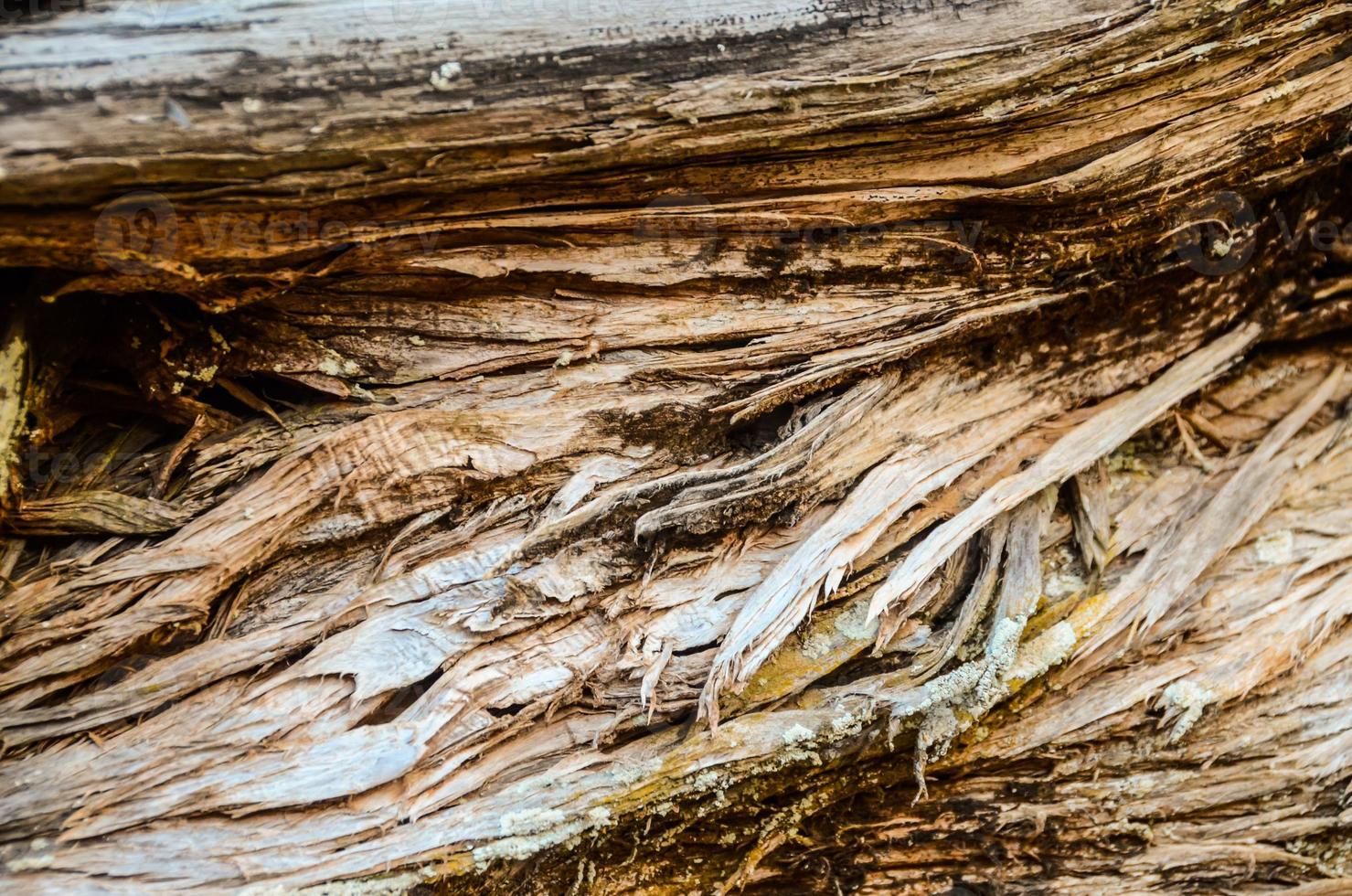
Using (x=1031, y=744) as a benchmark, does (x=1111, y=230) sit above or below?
above

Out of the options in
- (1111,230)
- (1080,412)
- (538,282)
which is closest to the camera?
(538,282)

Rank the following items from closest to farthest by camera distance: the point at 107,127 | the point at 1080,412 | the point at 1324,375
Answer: the point at 107,127
the point at 1080,412
the point at 1324,375

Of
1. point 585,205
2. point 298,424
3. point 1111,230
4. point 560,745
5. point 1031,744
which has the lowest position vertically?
point 1031,744

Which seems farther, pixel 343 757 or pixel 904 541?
pixel 904 541

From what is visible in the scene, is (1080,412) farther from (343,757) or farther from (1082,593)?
(343,757)

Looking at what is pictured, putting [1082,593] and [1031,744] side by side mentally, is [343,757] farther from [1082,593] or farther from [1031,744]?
[1082,593]

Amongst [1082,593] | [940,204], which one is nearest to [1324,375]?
[1082,593]
